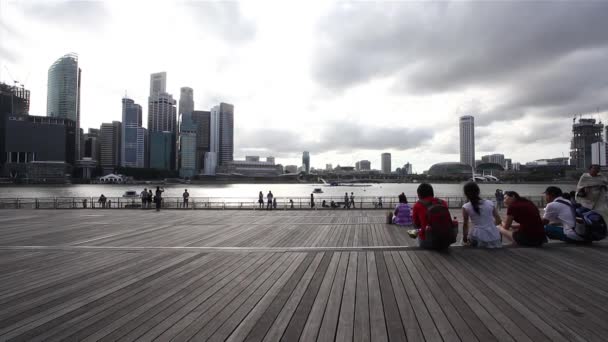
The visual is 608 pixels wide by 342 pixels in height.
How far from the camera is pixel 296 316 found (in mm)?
3119

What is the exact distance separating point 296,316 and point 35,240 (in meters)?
8.46

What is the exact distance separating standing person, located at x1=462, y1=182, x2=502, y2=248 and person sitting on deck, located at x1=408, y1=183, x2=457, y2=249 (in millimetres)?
421

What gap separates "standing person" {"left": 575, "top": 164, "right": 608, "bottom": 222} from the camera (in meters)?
6.02

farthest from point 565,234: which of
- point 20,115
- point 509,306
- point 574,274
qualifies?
point 20,115

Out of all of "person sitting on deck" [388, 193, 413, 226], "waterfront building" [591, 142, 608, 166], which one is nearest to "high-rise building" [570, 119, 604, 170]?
"waterfront building" [591, 142, 608, 166]

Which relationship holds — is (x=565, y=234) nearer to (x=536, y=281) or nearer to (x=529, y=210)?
(x=529, y=210)

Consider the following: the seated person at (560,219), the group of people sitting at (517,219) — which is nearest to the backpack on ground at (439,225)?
the group of people sitting at (517,219)

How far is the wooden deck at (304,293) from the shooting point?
2.80m

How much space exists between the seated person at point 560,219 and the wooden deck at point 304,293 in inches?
12.0

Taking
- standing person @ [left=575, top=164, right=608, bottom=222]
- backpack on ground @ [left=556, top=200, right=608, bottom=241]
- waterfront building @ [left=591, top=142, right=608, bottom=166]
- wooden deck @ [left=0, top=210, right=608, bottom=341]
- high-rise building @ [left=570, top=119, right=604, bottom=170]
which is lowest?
wooden deck @ [left=0, top=210, right=608, bottom=341]

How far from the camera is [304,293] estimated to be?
379 centimetres

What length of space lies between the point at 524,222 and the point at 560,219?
40.0 inches

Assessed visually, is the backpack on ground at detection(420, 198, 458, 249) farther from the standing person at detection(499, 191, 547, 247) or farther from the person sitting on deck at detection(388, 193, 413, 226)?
the person sitting on deck at detection(388, 193, 413, 226)

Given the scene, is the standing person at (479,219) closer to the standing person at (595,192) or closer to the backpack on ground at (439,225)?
the backpack on ground at (439,225)
